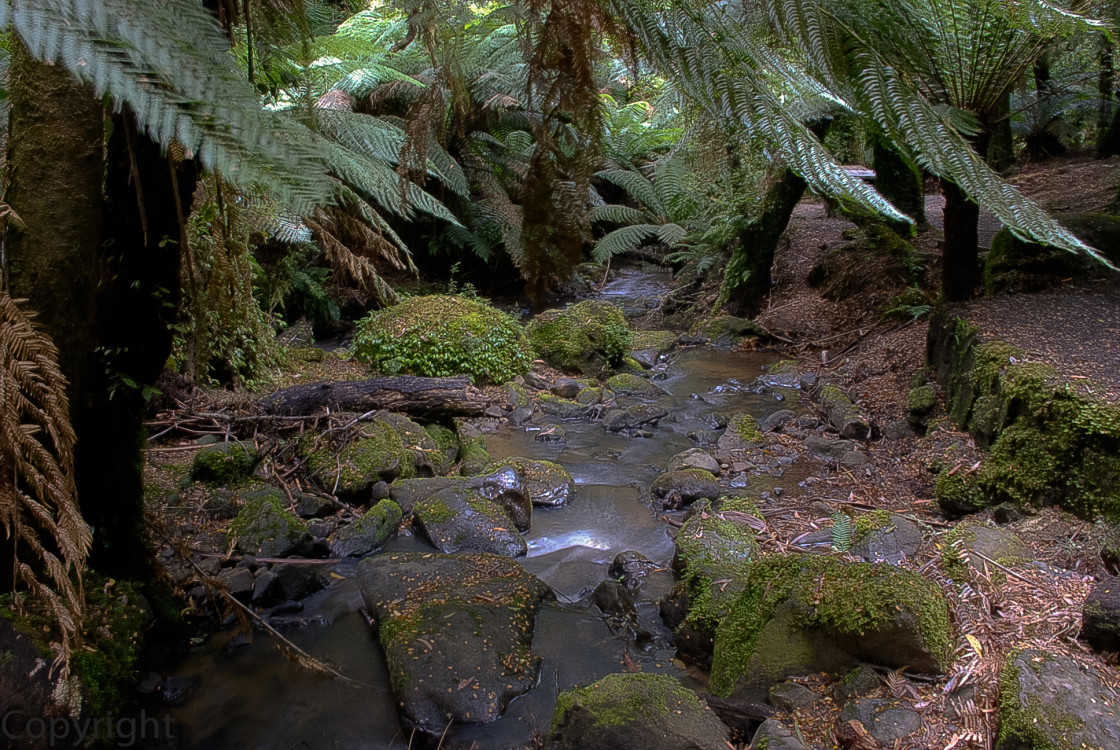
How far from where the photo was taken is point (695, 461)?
4.27 metres

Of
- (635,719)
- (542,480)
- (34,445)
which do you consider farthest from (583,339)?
(34,445)

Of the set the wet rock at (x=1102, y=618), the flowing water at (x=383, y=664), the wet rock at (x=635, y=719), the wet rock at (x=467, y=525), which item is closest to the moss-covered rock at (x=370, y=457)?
the wet rock at (x=467, y=525)

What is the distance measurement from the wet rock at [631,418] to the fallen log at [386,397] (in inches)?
43.8

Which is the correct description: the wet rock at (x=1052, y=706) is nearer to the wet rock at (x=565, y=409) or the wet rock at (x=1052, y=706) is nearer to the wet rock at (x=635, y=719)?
the wet rock at (x=635, y=719)

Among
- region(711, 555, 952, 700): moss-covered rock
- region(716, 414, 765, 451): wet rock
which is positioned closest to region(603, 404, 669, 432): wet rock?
region(716, 414, 765, 451): wet rock

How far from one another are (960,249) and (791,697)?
3.71m

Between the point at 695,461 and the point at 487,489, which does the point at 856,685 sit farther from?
the point at 695,461

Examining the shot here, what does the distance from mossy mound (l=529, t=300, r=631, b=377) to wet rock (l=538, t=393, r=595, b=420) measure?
1.04m

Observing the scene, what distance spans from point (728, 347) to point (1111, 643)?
19.3 feet

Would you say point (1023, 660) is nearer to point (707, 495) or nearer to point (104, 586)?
point (707, 495)

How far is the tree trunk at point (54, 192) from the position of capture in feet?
4.83

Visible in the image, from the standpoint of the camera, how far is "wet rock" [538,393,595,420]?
5711 millimetres

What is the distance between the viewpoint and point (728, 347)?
752 centimetres

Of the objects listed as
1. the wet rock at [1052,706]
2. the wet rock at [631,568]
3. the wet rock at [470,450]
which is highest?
the wet rock at [1052,706]
